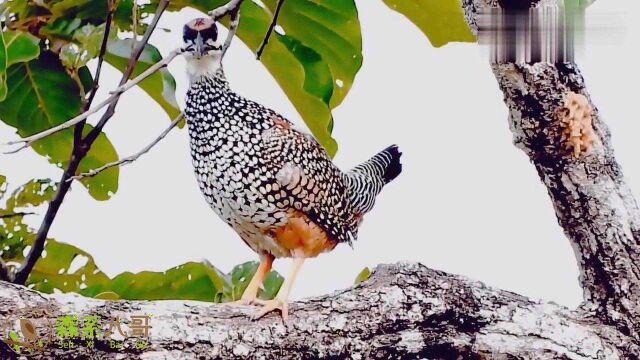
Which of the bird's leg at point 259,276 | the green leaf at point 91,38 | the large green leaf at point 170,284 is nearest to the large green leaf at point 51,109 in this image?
the large green leaf at point 170,284

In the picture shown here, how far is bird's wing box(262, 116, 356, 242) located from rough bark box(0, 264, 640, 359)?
123mm

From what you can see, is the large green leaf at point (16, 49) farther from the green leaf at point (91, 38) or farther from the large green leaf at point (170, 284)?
the large green leaf at point (170, 284)

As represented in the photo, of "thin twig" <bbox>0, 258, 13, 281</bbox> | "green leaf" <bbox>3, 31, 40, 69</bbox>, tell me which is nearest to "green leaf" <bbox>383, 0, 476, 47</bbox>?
"green leaf" <bbox>3, 31, 40, 69</bbox>

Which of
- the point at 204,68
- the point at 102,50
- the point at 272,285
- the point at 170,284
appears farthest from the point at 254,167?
the point at 170,284

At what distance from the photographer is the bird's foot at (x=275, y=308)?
3.78 feet

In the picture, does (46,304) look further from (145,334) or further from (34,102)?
(34,102)

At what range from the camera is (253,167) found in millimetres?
1235

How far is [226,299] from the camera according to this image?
1.59 m

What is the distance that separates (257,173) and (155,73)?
43 centimetres

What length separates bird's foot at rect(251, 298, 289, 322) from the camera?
1.15 metres

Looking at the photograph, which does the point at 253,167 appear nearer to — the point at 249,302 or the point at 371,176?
the point at 249,302

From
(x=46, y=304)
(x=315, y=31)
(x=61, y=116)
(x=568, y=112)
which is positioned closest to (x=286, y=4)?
(x=315, y=31)

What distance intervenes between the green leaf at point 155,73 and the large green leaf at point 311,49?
0.12 m

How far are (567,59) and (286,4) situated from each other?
71 cm
